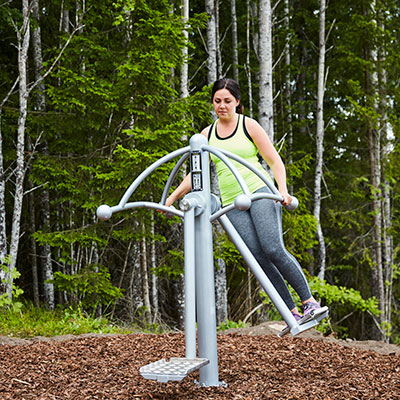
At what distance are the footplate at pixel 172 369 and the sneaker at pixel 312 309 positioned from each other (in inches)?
24.0

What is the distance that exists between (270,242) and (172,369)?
2.86ft

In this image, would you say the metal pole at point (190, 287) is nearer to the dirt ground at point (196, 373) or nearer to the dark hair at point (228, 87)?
the dirt ground at point (196, 373)

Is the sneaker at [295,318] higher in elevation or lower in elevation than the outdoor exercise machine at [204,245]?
lower

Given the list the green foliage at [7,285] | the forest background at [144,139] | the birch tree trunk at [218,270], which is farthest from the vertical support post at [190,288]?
the birch tree trunk at [218,270]

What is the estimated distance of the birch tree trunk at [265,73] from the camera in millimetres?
7969

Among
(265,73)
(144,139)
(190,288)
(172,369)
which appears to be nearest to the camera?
(172,369)

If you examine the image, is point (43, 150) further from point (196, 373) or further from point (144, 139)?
point (196, 373)

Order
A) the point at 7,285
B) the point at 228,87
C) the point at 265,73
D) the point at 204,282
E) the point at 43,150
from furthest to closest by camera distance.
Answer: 1. the point at 43,150
2. the point at 265,73
3. the point at 7,285
4. the point at 228,87
5. the point at 204,282

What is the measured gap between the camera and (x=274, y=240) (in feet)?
10.2

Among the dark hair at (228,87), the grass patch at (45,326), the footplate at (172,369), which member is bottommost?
the grass patch at (45,326)

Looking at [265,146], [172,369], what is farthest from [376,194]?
[172,369]

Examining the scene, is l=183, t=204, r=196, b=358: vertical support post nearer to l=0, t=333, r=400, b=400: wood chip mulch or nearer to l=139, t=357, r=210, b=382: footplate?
l=139, t=357, r=210, b=382: footplate

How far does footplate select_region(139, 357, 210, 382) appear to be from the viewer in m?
2.59

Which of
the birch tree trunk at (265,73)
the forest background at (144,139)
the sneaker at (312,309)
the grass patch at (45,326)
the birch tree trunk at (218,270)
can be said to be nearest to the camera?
the sneaker at (312,309)
